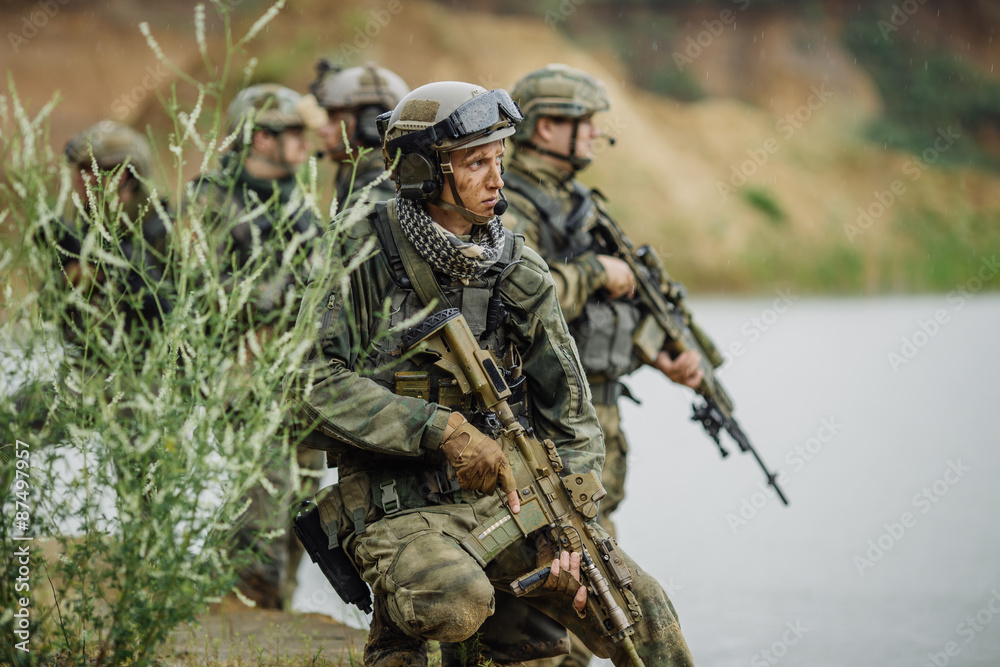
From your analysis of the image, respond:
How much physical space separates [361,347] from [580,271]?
174 cm

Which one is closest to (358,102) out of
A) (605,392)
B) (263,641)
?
(605,392)

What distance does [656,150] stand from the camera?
3142 centimetres

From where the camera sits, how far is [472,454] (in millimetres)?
3211

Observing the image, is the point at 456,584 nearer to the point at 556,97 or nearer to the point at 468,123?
→ the point at 468,123

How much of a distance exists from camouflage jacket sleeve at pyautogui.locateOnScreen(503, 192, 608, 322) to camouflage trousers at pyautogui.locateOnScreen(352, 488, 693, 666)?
61.6 inches

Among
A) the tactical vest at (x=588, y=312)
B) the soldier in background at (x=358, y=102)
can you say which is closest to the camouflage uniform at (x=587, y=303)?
the tactical vest at (x=588, y=312)

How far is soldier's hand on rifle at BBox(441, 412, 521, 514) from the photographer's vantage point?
321 cm

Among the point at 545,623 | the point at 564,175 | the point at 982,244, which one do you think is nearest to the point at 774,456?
the point at 564,175

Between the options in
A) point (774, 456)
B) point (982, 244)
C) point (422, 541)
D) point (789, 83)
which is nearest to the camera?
point (422, 541)

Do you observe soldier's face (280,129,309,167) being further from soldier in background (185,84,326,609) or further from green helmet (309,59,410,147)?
green helmet (309,59,410,147)

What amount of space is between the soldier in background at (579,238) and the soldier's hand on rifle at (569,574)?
1.70m

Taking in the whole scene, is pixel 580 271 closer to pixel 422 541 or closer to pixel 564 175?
pixel 564 175

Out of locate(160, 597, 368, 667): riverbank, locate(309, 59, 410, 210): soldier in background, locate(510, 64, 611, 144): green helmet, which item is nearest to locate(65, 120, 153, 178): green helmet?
locate(309, 59, 410, 210): soldier in background

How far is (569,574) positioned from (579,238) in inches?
87.5
